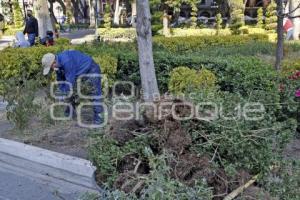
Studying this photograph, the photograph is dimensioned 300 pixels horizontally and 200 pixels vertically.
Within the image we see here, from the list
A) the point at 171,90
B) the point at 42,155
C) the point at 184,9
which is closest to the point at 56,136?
the point at 42,155

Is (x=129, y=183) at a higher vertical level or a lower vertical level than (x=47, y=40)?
lower

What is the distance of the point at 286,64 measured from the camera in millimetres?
8703

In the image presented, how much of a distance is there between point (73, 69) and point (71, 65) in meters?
0.07

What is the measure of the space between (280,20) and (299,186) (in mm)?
5414

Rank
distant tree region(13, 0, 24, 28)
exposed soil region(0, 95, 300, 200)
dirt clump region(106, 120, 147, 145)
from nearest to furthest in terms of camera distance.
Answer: exposed soil region(0, 95, 300, 200), dirt clump region(106, 120, 147, 145), distant tree region(13, 0, 24, 28)

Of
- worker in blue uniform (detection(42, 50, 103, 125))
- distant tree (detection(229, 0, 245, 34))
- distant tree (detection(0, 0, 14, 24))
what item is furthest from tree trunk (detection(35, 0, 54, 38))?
distant tree (detection(0, 0, 14, 24))

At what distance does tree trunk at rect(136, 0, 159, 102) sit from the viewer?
592cm

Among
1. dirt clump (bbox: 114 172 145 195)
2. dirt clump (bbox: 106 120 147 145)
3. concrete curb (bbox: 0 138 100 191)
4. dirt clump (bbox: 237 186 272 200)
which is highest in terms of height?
dirt clump (bbox: 106 120 147 145)

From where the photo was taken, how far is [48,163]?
15.8 feet

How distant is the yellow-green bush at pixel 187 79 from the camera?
6.81 metres

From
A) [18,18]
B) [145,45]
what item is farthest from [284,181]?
[18,18]

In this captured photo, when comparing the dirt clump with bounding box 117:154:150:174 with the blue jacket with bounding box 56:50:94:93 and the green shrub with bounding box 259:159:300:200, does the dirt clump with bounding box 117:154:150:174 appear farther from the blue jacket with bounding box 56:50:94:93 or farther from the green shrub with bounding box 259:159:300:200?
the blue jacket with bounding box 56:50:94:93

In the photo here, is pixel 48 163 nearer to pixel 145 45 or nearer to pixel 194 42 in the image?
pixel 145 45

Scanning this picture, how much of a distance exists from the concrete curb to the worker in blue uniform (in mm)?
1031
